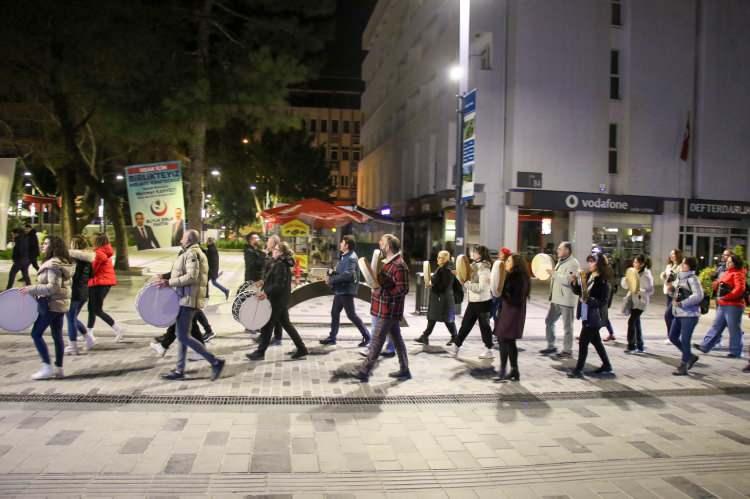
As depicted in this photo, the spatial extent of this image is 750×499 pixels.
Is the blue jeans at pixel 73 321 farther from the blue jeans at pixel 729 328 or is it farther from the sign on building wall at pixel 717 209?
the sign on building wall at pixel 717 209

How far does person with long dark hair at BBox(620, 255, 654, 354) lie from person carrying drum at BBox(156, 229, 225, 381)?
21.3 ft

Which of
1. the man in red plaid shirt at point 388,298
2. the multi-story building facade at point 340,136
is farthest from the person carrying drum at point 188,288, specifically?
the multi-story building facade at point 340,136

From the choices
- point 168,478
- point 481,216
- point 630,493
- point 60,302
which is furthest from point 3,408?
point 481,216

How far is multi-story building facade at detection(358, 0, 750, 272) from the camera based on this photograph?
24.3 metres

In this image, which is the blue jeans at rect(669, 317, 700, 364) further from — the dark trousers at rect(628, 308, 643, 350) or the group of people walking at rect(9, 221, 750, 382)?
the dark trousers at rect(628, 308, 643, 350)

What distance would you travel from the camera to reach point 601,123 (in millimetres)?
25047

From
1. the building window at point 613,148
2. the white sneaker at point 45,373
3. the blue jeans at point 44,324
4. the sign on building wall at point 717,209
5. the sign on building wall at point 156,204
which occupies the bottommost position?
the white sneaker at point 45,373

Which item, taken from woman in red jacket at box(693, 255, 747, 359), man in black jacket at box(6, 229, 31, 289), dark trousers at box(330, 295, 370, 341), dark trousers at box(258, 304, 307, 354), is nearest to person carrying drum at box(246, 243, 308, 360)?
dark trousers at box(258, 304, 307, 354)

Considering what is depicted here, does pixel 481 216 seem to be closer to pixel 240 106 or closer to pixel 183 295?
pixel 240 106

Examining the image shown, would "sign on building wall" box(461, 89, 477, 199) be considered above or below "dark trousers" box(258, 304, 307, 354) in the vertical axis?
above

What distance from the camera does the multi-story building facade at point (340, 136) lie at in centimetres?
9125

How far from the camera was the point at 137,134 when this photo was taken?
1592cm

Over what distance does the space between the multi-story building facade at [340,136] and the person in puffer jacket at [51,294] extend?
8318cm

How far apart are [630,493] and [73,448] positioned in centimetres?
431
